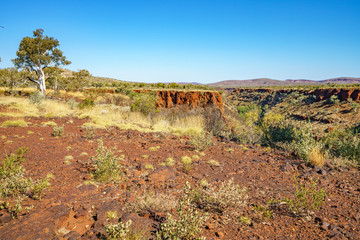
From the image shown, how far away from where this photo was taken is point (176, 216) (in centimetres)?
267

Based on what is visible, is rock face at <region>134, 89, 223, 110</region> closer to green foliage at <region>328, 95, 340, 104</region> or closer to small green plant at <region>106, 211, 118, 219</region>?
small green plant at <region>106, 211, 118, 219</region>

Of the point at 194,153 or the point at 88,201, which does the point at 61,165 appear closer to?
the point at 88,201

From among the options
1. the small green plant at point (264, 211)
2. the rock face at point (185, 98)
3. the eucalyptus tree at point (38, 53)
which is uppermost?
the eucalyptus tree at point (38, 53)

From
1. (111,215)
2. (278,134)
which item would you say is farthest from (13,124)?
(278,134)

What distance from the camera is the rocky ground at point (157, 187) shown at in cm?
234

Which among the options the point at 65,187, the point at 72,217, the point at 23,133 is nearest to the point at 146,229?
the point at 72,217

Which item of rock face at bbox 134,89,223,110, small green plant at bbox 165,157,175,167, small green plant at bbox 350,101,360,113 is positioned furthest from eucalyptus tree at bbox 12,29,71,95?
small green plant at bbox 350,101,360,113

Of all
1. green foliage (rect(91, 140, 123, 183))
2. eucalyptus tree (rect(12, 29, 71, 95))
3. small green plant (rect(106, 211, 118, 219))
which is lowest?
small green plant (rect(106, 211, 118, 219))

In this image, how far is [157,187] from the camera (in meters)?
3.48

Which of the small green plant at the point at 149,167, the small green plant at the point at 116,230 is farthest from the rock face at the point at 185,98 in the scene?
the small green plant at the point at 116,230

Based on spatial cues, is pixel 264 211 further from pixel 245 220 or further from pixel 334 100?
pixel 334 100

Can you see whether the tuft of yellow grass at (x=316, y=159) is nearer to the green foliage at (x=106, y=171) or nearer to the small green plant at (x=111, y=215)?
the green foliage at (x=106, y=171)

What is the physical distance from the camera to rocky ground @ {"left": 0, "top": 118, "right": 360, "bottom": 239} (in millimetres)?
2344

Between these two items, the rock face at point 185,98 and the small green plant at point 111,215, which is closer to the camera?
the small green plant at point 111,215
